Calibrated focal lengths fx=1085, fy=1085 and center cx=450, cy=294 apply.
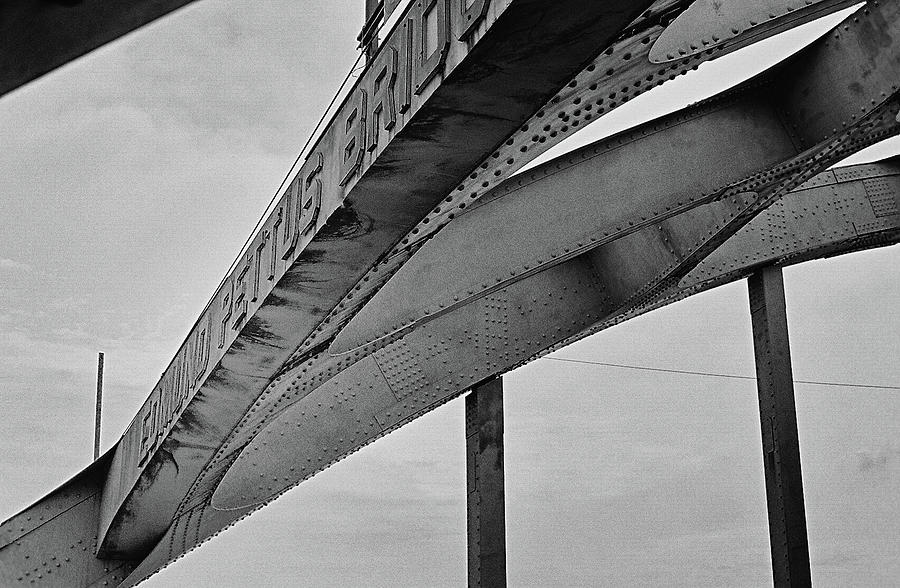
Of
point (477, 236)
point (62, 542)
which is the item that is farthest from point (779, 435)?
point (62, 542)

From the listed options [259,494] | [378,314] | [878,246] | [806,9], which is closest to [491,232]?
[378,314]

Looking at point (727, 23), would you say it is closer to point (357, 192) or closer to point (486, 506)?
point (357, 192)

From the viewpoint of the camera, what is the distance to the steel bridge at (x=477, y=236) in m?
5.87

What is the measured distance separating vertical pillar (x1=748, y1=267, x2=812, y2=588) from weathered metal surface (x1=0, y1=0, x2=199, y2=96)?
10.9m

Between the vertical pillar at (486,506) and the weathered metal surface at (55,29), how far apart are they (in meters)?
10.1

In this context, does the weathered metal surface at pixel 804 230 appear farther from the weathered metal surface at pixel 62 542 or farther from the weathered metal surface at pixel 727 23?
the weathered metal surface at pixel 62 542

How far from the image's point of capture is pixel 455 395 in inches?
510

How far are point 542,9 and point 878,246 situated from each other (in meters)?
10.8

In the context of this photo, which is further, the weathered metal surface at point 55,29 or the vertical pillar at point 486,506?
the vertical pillar at point 486,506

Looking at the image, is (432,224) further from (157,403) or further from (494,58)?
(157,403)

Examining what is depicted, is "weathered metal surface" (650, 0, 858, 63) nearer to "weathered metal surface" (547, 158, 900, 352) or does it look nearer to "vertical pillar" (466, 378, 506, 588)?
"weathered metal surface" (547, 158, 900, 352)

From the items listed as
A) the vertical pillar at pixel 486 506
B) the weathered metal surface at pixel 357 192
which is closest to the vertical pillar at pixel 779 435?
the vertical pillar at pixel 486 506

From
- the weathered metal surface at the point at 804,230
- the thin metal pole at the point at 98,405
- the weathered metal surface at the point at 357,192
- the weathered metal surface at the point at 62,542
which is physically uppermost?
the weathered metal surface at the point at 804,230

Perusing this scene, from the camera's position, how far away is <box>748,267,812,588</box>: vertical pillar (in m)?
12.1
